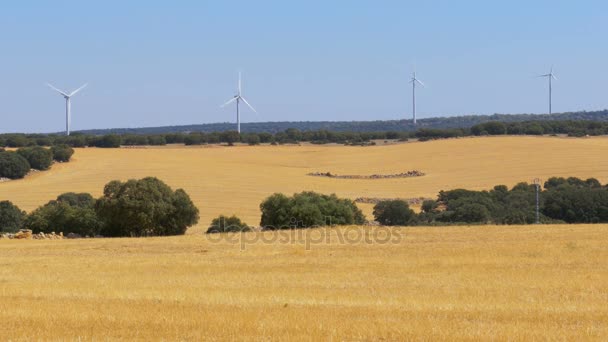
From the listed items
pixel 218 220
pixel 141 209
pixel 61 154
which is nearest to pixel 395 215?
pixel 218 220

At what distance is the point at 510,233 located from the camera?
43.8m

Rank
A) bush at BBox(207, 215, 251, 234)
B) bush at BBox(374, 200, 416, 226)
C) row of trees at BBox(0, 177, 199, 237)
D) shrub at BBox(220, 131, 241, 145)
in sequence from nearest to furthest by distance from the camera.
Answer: row of trees at BBox(0, 177, 199, 237)
bush at BBox(207, 215, 251, 234)
bush at BBox(374, 200, 416, 226)
shrub at BBox(220, 131, 241, 145)

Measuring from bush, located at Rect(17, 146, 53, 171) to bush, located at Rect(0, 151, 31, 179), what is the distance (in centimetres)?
291

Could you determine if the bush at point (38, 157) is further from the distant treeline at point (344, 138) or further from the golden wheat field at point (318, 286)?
the golden wheat field at point (318, 286)

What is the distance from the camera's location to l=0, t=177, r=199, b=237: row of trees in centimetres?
5484

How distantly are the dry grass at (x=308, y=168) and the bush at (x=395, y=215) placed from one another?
8.41 metres

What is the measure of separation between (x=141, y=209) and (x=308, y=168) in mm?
64401

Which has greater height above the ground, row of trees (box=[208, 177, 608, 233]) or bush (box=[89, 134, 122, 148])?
bush (box=[89, 134, 122, 148])

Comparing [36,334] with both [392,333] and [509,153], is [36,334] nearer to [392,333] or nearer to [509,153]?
[392,333]

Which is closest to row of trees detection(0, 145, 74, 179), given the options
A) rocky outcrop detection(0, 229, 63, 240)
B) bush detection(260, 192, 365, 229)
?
rocky outcrop detection(0, 229, 63, 240)

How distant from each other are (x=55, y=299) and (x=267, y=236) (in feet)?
76.3

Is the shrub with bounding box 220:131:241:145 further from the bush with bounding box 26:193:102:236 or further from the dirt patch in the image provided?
the bush with bounding box 26:193:102:236

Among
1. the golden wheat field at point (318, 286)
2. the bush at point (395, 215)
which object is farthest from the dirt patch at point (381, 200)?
the golden wheat field at point (318, 286)

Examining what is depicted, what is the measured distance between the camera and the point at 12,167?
99438 mm
